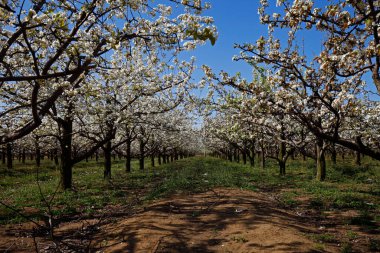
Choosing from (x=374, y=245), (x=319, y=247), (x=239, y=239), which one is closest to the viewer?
(x=319, y=247)

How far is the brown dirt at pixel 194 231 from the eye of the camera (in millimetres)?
8312

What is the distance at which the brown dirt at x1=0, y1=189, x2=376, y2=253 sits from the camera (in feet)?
27.3

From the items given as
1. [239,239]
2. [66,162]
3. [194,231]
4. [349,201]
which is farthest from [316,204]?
[66,162]

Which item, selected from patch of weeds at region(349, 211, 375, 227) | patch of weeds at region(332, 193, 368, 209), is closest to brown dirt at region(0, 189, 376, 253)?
patch of weeds at region(349, 211, 375, 227)

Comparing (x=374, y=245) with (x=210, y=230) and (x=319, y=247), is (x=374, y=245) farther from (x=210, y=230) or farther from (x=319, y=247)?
(x=210, y=230)

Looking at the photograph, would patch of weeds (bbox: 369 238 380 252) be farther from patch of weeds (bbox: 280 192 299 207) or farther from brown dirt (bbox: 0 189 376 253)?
patch of weeds (bbox: 280 192 299 207)

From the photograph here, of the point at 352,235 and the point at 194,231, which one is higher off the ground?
the point at 194,231

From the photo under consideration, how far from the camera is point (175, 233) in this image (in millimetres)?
9445

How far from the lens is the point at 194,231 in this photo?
32.0 ft

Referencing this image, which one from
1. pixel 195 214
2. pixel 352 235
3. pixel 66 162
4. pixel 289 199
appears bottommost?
pixel 352 235

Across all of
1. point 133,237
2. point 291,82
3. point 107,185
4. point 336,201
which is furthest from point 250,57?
point 107,185

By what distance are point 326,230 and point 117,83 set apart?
12.3 metres

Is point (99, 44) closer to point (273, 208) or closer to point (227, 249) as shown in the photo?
point (227, 249)

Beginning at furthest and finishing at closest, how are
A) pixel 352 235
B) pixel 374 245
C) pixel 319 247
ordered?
pixel 352 235 → pixel 374 245 → pixel 319 247
